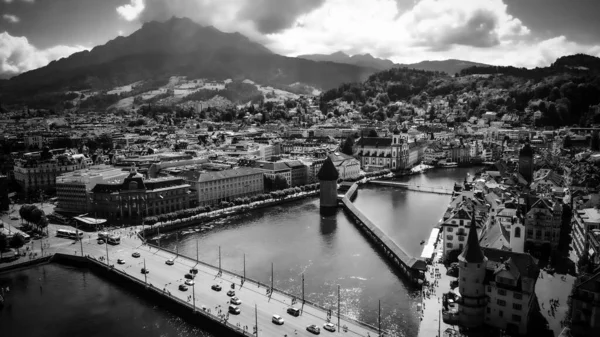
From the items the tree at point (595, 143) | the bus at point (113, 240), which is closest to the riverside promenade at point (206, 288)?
the bus at point (113, 240)

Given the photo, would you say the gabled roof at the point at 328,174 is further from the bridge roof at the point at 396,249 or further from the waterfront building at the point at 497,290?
the waterfront building at the point at 497,290

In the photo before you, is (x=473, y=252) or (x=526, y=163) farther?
(x=526, y=163)

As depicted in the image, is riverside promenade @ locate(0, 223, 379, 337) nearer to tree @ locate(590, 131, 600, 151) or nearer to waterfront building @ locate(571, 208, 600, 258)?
waterfront building @ locate(571, 208, 600, 258)

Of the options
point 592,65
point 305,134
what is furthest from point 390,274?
point 592,65

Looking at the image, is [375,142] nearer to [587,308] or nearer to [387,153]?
[387,153]

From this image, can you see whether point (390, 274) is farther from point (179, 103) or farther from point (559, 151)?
point (179, 103)

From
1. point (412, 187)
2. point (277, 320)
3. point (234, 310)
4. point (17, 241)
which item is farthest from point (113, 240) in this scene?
point (412, 187)

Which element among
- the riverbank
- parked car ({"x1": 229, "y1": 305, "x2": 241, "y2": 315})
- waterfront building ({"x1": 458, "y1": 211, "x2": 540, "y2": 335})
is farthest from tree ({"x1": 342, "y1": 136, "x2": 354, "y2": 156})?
waterfront building ({"x1": 458, "y1": 211, "x2": 540, "y2": 335})
